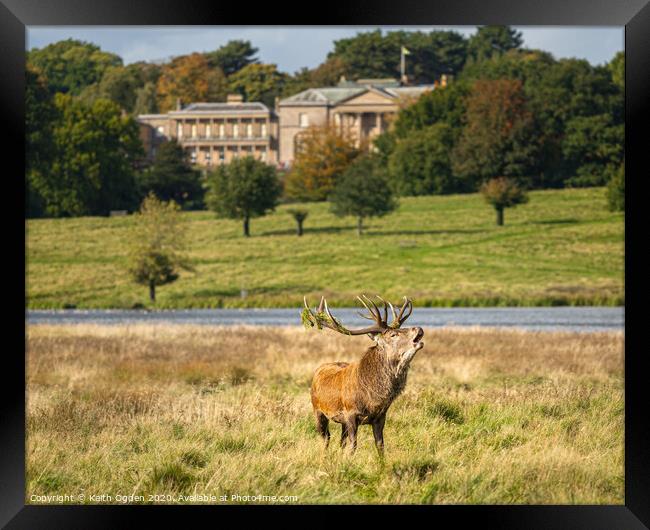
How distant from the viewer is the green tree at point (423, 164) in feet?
235

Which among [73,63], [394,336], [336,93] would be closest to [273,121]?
[336,93]

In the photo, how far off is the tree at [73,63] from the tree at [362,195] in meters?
22.2

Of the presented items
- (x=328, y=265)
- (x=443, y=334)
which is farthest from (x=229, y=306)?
(x=443, y=334)

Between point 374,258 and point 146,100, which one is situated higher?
point 146,100

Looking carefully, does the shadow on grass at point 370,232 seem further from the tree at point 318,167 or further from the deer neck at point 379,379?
the deer neck at point 379,379

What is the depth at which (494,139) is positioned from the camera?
68500mm

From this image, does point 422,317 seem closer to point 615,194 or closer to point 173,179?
point 615,194

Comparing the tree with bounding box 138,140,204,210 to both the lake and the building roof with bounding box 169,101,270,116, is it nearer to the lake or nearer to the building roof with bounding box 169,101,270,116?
the building roof with bounding box 169,101,270,116

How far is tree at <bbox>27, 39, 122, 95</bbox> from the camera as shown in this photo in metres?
77.2

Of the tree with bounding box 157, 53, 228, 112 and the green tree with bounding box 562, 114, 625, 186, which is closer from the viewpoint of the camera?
the green tree with bounding box 562, 114, 625, 186

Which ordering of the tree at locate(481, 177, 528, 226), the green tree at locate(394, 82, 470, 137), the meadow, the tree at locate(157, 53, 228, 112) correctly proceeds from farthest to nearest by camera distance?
the tree at locate(157, 53, 228, 112), the green tree at locate(394, 82, 470, 137), the tree at locate(481, 177, 528, 226), the meadow

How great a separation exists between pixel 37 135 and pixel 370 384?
6019cm

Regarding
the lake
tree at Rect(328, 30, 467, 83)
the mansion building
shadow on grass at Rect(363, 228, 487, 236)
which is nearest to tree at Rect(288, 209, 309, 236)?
shadow on grass at Rect(363, 228, 487, 236)

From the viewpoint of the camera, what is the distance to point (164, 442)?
11641 mm
